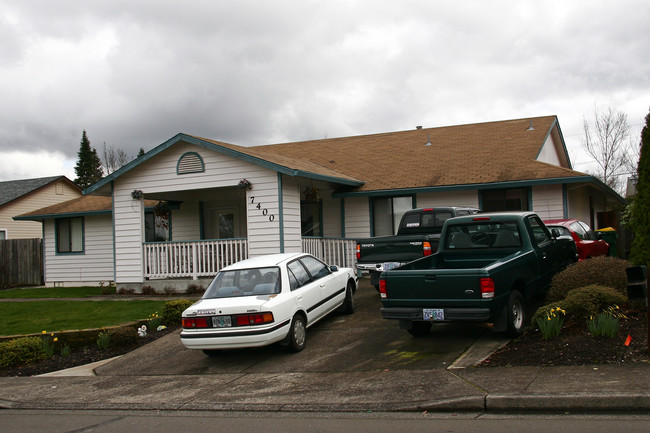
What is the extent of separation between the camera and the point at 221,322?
895 cm

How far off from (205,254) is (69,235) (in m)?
8.98

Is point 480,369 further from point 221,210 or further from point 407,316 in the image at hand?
point 221,210

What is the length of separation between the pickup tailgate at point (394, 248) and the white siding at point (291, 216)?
3717 mm

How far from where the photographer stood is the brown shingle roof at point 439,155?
17875 mm

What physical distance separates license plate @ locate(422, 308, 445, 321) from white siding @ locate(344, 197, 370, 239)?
10571 mm

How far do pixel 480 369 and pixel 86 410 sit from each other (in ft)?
17.3

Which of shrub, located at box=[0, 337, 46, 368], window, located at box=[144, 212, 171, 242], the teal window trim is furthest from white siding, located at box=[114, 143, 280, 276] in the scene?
shrub, located at box=[0, 337, 46, 368]

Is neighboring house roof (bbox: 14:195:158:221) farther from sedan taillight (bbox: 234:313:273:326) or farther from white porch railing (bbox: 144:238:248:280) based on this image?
sedan taillight (bbox: 234:313:273:326)

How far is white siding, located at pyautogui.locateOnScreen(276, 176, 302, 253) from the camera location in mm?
15914

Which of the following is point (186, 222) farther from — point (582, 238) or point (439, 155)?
point (582, 238)

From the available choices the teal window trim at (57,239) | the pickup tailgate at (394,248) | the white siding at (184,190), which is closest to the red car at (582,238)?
the pickup tailgate at (394,248)

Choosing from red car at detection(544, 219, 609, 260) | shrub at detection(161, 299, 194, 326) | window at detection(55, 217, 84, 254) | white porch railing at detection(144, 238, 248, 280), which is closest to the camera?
shrub at detection(161, 299, 194, 326)

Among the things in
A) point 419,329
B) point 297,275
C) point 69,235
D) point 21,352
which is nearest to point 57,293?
point 69,235

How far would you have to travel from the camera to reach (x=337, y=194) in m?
18.8
